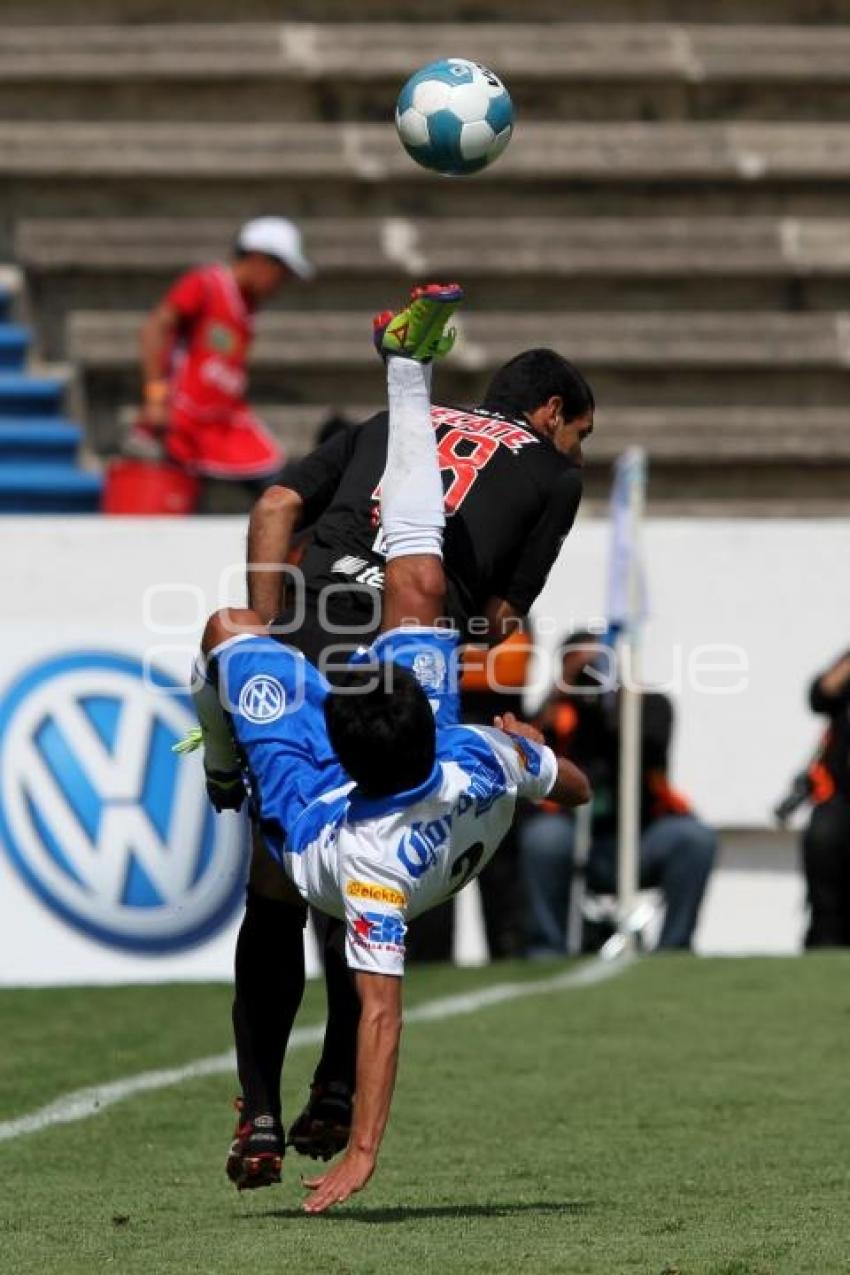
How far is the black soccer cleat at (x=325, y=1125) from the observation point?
20.1 feet

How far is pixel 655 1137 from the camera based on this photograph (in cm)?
717

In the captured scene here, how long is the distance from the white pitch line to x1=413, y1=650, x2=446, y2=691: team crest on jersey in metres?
2.09

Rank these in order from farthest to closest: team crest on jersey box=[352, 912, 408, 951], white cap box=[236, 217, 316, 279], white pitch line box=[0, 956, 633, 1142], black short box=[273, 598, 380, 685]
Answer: white cap box=[236, 217, 316, 279] < white pitch line box=[0, 956, 633, 1142] < black short box=[273, 598, 380, 685] < team crest on jersey box=[352, 912, 408, 951]

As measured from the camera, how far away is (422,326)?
608 cm

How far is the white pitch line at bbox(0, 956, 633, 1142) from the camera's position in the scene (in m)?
7.64

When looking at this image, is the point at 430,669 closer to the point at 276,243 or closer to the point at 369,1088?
the point at 369,1088

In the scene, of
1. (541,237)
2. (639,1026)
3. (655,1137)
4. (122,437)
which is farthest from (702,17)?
(655,1137)

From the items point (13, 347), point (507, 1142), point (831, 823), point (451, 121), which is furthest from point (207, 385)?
point (451, 121)

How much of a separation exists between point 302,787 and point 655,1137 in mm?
1875

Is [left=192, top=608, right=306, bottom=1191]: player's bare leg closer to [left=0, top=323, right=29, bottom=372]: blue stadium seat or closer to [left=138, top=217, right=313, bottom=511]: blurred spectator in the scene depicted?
[left=138, top=217, right=313, bottom=511]: blurred spectator

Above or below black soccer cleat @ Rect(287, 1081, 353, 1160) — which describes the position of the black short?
above

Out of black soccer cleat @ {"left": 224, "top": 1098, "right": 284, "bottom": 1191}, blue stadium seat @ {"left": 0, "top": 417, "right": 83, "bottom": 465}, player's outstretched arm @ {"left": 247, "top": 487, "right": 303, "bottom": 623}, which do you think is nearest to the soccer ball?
player's outstretched arm @ {"left": 247, "top": 487, "right": 303, "bottom": 623}

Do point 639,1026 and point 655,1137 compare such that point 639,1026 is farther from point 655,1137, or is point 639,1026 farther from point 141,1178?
point 141,1178

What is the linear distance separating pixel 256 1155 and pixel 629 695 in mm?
6943
